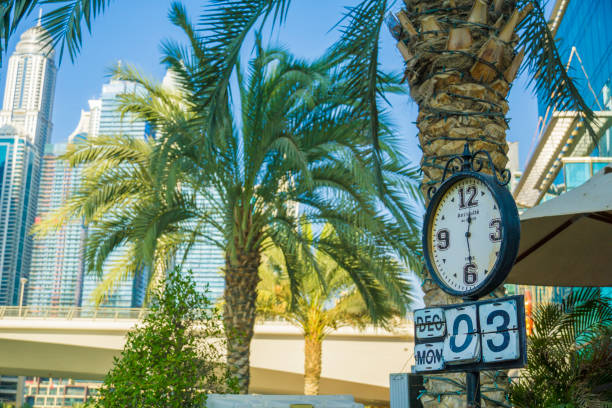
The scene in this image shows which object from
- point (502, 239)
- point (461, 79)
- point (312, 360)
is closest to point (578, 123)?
point (312, 360)

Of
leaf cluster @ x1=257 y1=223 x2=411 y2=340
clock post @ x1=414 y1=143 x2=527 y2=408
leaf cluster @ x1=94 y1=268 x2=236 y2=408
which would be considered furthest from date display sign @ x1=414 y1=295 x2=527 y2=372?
leaf cluster @ x1=257 y1=223 x2=411 y2=340

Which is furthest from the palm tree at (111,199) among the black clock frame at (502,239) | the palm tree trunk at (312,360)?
the palm tree trunk at (312,360)

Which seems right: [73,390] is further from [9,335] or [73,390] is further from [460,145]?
[460,145]

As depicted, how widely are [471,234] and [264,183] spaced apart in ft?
30.6

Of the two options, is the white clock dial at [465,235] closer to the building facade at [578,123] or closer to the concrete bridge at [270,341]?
the building facade at [578,123]

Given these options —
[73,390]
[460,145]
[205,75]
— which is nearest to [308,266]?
[205,75]

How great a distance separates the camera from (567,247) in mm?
5828

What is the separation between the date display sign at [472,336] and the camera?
2406 millimetres

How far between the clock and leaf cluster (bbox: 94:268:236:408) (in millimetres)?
4814

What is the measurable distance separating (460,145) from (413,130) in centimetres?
70

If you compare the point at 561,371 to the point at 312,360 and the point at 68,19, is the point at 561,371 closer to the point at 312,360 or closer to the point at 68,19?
the point at 68,19

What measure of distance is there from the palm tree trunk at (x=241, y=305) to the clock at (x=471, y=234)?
29.1 ft

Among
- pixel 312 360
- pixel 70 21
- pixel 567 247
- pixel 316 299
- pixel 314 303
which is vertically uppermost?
pixel 70 21

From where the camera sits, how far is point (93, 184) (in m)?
12.7
